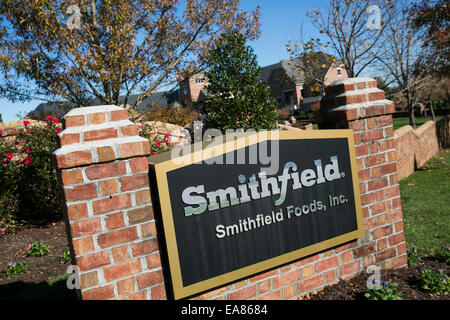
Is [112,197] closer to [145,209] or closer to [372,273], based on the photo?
[145,209]

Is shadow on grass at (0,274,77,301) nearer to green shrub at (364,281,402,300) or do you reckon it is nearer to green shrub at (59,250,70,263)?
green shrub at (59,250,70,263)

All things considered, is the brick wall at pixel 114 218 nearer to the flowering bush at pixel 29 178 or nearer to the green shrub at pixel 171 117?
the flowering bush at pixel 29 178

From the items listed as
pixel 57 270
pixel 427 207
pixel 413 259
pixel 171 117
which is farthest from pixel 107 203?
pixel 171 117

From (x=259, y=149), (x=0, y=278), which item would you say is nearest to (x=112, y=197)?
(x=259, y=149)

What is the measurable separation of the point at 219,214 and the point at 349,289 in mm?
1477

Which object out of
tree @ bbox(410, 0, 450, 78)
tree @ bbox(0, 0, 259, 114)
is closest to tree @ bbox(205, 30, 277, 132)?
tree @ bbox(0, 0, 259, 114)

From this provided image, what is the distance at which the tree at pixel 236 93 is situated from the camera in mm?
8508

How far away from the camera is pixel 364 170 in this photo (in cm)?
363

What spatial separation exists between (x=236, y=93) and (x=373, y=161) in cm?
535

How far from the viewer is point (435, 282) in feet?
10.7

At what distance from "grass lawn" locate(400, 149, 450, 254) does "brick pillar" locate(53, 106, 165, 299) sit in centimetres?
370

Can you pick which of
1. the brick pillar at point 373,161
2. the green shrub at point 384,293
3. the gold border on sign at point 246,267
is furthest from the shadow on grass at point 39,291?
the brick pillar at point 373,161

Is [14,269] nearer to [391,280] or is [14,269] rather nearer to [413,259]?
[391,280]

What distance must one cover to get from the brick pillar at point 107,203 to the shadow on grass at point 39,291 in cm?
200
